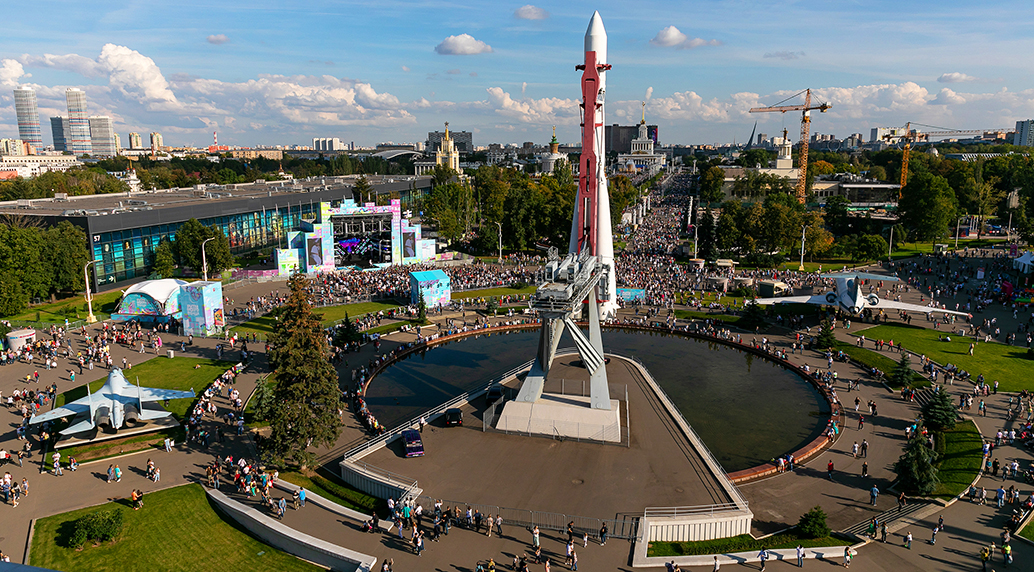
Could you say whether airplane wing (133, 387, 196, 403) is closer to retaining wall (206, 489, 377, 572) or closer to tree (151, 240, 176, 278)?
retaining wall (206, 489, 377, 572)

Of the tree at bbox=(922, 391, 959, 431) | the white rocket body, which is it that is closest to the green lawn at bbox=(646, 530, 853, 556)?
the tree at bbox=(922, 391, 959, 431)

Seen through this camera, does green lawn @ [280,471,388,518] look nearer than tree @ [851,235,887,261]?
Yes

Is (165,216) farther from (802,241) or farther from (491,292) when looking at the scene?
(802,241)

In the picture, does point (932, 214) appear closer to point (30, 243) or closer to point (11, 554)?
point (11, 554)

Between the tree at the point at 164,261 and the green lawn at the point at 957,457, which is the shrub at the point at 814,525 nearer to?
the green lawn at the point at 957,457

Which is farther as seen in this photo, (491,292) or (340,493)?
(491,292)

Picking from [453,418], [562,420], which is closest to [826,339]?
[562,420]
